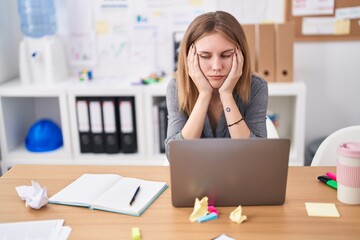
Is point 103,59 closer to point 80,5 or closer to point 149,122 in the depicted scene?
point 80,5

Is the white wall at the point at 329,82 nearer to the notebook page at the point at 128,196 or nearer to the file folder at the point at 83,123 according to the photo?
the file folder at the point at 83,123

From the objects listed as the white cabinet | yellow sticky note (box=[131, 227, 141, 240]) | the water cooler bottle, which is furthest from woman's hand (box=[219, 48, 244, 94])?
the water cooler bottle

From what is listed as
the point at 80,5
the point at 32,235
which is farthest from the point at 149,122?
the point at 32,235

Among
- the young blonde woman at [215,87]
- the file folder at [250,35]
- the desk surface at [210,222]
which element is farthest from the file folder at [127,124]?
the desk surface at [210,222]

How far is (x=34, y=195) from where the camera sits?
1.47 meters

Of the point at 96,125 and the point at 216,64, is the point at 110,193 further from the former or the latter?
the point at 96,125

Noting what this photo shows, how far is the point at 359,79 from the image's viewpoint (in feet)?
10.3

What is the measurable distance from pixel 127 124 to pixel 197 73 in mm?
1282

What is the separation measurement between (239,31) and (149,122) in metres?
1.31

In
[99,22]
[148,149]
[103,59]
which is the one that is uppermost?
[99,22]

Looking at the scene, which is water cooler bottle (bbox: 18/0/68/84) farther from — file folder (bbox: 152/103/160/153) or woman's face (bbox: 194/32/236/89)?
woman's face (bbox: 194/32/236/89)

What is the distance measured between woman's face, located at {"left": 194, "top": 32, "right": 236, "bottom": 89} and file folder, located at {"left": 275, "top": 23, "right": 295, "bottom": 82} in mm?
1105

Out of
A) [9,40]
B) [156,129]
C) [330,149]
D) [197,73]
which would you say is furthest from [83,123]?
[330,149]

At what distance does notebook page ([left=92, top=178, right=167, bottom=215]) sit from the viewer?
4.57ft
